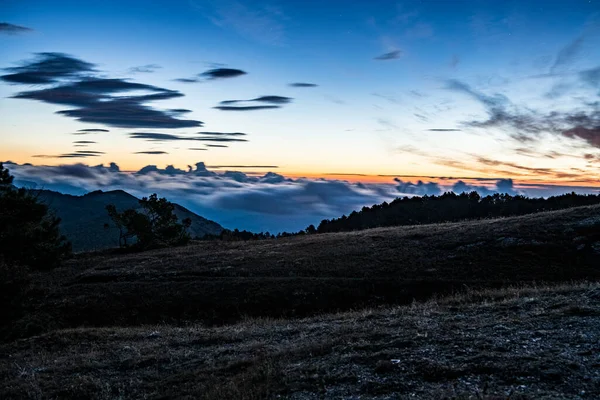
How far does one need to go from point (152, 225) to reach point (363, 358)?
61.1 metres

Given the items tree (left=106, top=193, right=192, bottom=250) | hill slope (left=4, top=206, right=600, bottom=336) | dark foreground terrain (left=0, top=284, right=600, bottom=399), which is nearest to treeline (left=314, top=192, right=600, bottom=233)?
tree (left=106, top=193, right=192, bottom=250)

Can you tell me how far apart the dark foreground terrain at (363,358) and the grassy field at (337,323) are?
0.18 ft

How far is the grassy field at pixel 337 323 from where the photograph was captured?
10305 millimetres

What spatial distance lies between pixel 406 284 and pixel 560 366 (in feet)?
65.1

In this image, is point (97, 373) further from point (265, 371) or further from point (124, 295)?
point (124, 295)

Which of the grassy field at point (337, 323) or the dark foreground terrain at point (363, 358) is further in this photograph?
the grassy field at point (337, 323)

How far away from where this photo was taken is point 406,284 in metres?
29.5

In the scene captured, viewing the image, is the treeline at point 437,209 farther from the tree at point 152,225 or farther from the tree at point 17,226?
the tree at point 17,226

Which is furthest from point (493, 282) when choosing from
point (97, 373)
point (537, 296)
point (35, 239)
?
point (35, 239)

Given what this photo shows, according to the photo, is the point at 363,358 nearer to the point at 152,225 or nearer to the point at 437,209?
the point at 152,225

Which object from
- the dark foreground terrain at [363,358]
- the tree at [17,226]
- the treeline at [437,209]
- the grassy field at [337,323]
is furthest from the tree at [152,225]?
the dark foreground terrain at [363,358]

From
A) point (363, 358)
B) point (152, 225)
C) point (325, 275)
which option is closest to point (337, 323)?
point (363, 358)

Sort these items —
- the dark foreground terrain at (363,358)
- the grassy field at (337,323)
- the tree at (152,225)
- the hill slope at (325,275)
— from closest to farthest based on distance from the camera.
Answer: the dark foreground terrain at (363,358)
the grassy field at (337,323)
the hill slope at (325,275)
the tree at (152,225)

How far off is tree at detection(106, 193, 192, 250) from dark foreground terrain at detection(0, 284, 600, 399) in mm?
47621
